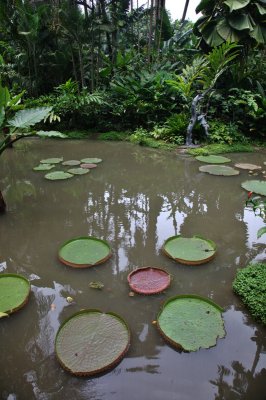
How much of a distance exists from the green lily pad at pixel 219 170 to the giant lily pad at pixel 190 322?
3.65 m

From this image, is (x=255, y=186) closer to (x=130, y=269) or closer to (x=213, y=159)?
(x=213, y=159)

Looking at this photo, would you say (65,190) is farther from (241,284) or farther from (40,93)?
(40,93)

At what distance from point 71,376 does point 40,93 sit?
34.3ft

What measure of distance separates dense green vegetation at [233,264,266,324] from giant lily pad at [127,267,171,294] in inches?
25.2

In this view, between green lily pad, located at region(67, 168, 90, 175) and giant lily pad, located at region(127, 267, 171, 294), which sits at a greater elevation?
green lily pad, located at region(67, 168, 90, 175)

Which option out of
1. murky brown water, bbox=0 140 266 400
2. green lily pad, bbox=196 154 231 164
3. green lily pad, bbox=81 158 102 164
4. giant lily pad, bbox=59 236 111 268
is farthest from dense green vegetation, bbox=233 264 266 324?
green lily pad, bbox=81 158 102 164

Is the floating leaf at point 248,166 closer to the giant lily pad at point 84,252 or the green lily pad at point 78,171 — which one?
the green lily pad at point 78,171

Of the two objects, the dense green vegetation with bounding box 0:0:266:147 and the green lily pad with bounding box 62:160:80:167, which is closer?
the green lily pad with bounding box 62:160:80:167

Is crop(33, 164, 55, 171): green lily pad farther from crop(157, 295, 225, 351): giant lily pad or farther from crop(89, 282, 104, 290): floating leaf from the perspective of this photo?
crop(157, 295, 225, 351): giant lily pad

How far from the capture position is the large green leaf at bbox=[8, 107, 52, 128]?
3926 mm

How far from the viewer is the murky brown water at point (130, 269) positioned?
77.0 inches

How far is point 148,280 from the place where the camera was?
2857 millimetres

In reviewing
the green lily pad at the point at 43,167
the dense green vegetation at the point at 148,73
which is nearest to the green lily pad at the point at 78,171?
the green lily pad at the point at 43,167

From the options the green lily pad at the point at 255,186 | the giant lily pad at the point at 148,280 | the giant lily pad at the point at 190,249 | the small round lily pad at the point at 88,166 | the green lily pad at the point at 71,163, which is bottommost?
the giant lily pad at the point at 148,280
